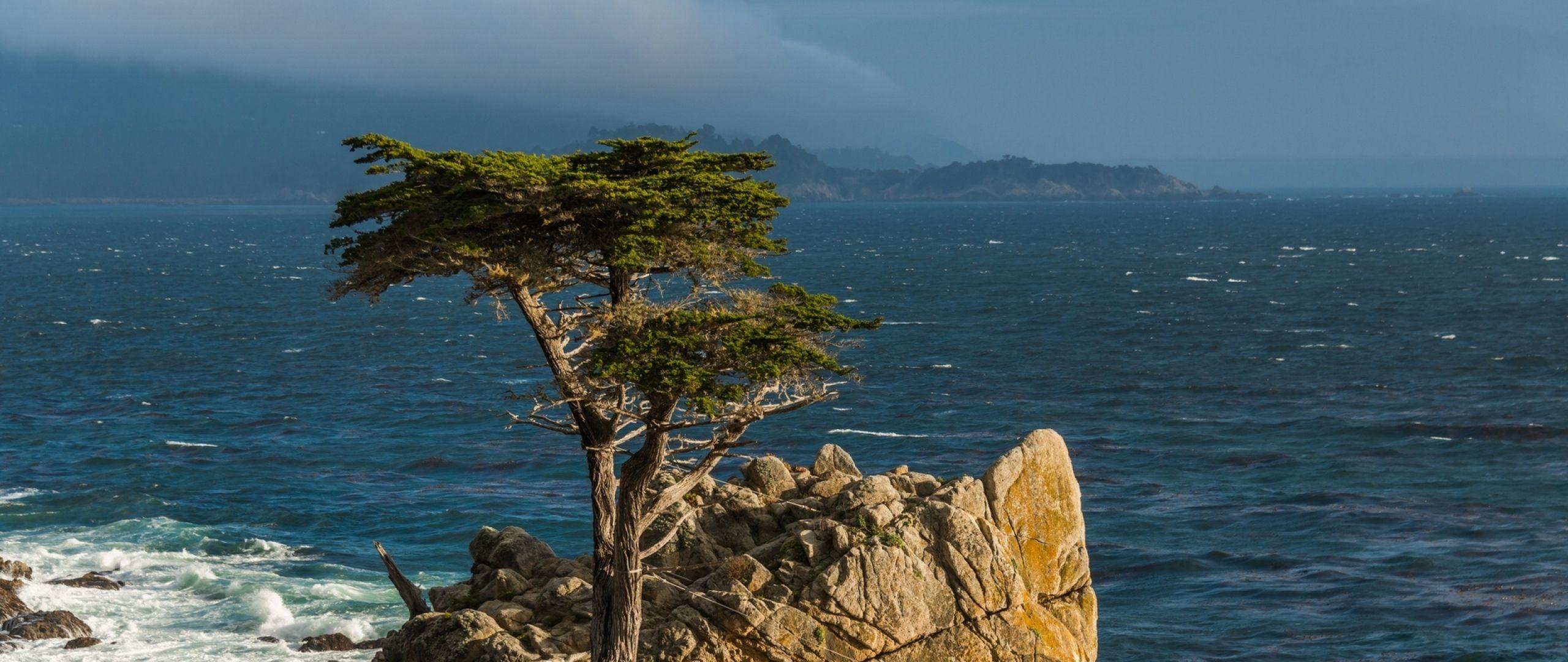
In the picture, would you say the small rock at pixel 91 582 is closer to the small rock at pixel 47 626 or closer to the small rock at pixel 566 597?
the small rock at pixel 47 626

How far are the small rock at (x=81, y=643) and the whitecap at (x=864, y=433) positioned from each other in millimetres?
31199

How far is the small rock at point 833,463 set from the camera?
97.1 ft

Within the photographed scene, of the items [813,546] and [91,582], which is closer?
[813,546]

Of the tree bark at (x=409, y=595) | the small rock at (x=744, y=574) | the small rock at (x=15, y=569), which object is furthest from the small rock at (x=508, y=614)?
the small rock at (x=15, y=569)

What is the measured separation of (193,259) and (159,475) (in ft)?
438

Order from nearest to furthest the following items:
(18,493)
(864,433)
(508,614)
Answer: (508,614) → (18,493) → (864,433)

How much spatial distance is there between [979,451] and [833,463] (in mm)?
26309

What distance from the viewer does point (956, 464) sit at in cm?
5256

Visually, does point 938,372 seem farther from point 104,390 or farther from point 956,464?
point 104,390

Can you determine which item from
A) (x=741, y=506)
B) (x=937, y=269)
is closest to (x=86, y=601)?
(x=741, y=506)

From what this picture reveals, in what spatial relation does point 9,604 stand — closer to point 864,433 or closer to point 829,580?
point 829,580

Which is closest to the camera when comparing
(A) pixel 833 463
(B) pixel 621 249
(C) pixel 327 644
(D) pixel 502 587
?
(B) pixel 621 249

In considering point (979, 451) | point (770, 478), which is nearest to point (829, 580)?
point (770, 478)

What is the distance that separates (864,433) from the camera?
2340 inches
